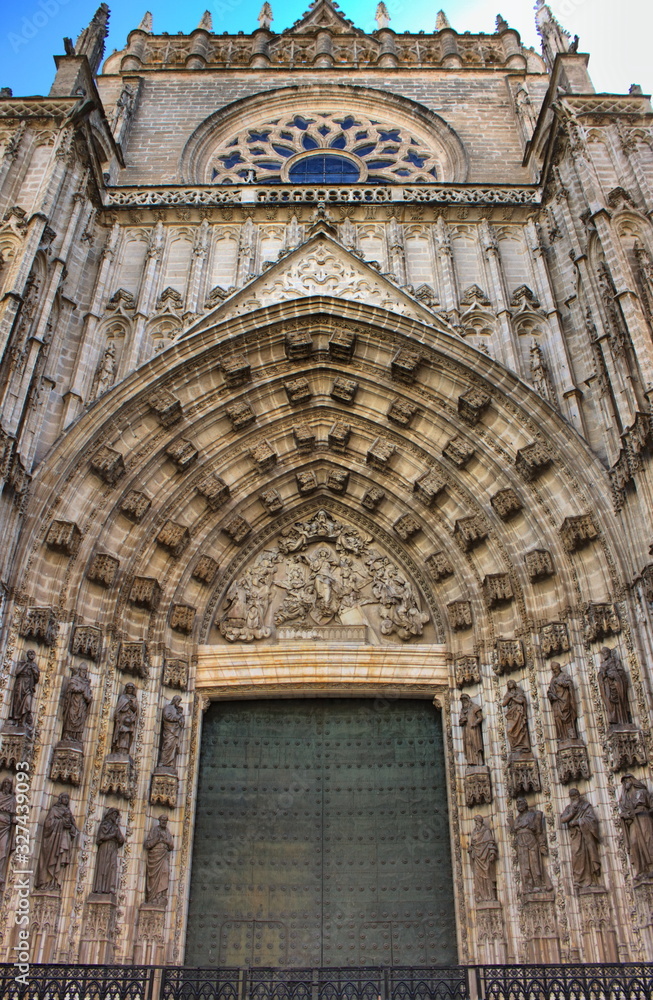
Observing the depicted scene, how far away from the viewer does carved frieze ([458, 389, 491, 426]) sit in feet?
32.9

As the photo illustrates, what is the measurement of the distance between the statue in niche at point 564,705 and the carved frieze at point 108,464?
17.8 feet

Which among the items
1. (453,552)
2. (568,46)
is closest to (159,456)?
(453,552)

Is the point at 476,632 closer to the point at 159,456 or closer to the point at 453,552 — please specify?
the point at 453,552

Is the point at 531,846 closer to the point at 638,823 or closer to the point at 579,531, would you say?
the point at 638,823

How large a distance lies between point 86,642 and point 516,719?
4683mm

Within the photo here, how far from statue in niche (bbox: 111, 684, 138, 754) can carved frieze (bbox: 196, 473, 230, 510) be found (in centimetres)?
254

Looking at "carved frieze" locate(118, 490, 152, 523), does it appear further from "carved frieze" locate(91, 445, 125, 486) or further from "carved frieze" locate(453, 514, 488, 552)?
"carved frieze" locate(453, 514, 488, 552)

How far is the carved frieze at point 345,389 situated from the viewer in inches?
429

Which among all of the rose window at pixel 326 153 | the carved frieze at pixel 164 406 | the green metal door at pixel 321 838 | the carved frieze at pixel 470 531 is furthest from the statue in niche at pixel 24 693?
the rose window at pixel 326 153

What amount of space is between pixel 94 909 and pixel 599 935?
469 cm

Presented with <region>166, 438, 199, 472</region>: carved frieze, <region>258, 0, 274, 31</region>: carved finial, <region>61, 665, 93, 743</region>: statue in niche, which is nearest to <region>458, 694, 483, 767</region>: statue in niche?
<region>61, 665, 93, 743</region>: statue in niche

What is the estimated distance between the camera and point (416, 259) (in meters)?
11.9

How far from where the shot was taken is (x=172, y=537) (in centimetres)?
988

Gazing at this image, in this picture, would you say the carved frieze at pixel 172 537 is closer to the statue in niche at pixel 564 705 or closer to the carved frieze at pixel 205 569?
the carved frieze at pixel 205 569
